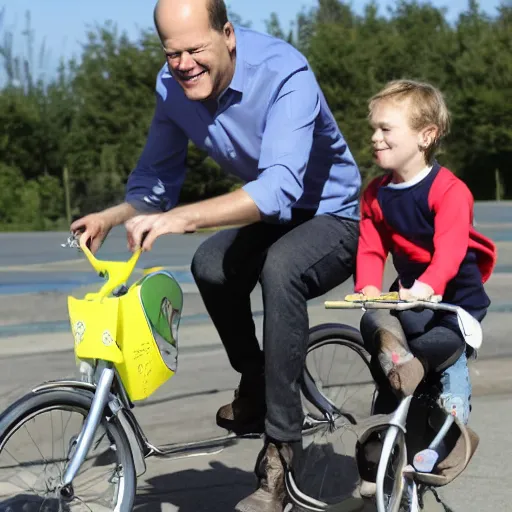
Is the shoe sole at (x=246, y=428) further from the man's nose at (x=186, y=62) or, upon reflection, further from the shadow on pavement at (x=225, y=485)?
the man's nose at (x=186, y=62)

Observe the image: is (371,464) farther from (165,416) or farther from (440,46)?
(440,46)

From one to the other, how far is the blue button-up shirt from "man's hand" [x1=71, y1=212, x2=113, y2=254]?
27cm

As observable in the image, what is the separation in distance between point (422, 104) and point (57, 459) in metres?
1.55

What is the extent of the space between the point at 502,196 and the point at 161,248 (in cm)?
2774

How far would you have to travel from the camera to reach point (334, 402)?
14.7ft

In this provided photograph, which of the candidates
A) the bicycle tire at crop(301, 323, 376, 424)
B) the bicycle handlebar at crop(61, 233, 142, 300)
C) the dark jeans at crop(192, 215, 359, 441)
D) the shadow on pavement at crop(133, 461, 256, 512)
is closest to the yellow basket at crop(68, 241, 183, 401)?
the bicycle handlebar at crop(61, 233, 142, 300)

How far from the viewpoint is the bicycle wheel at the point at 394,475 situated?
3.44m

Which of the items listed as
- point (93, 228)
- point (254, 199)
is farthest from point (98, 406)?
point (254, 199)

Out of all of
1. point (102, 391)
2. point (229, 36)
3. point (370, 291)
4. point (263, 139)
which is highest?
point (229, 36)

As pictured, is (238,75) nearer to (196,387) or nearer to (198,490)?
(198,490)

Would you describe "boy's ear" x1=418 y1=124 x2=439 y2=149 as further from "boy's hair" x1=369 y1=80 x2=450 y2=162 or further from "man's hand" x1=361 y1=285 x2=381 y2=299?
"man's hand" x1=361 y1=285 x2=381 y2=299

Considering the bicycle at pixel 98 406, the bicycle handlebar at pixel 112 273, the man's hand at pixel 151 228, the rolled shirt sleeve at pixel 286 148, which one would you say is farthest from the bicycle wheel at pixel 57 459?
the rolled shirt sleeve at pixel 286 148

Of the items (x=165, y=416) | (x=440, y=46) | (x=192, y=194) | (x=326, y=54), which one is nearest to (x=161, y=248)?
(x=165, y=416)

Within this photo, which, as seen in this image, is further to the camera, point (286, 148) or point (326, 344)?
point (326, 344)
